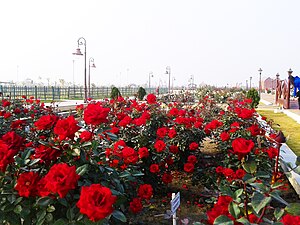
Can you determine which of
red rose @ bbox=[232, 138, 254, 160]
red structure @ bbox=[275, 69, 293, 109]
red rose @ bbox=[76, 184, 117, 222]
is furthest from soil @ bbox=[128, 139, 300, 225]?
red structure @ bbox=[275, 69, 293, 109]

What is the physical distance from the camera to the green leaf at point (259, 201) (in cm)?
131

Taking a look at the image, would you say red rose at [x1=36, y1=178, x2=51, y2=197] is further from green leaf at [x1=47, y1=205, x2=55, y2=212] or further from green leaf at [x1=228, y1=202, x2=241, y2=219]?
green leaf at [x1=228, y1=202, x2=241, y2=219]

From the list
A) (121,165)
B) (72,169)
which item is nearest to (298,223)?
(72,169)

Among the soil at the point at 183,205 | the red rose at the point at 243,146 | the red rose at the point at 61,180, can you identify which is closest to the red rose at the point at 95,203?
the red rose at the point at 61,180

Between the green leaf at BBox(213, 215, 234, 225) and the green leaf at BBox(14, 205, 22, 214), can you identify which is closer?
the green leaf at BBox(213, 215, 234, 225)

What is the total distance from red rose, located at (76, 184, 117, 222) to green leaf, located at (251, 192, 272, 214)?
1.87ft

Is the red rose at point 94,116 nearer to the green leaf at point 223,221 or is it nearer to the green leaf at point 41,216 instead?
the green leaf at point 41,216

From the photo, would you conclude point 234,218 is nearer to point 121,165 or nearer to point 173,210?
point 173,210

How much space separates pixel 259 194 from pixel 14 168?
142 centimetres

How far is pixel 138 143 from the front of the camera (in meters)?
4.48

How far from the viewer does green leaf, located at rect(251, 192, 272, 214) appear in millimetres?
1308

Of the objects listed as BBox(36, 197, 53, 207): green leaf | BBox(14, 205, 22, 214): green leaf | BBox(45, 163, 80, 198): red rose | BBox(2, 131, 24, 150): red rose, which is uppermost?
BBox(2, 131, 24, 150): red rose

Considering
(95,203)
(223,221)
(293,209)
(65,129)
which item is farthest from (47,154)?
(293,209)

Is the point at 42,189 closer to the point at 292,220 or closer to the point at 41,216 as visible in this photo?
the point at 41,216
